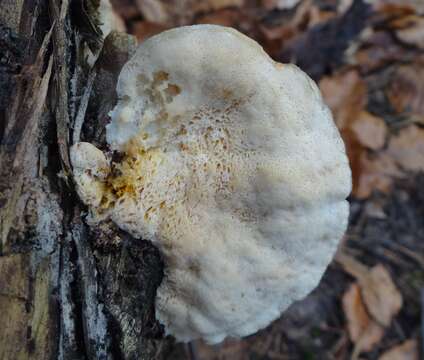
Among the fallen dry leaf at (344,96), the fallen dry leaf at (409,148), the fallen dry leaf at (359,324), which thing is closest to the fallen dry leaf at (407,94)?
the fallen dry leaf at (409,148)

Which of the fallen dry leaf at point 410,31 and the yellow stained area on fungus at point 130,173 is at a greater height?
the yellow stained area on fungus at point 130,173

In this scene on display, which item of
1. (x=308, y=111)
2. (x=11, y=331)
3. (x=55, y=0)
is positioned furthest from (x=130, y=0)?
(x=11, y=331)

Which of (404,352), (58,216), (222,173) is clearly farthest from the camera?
(404,352)

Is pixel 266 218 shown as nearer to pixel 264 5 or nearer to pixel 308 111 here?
pixel 308 111

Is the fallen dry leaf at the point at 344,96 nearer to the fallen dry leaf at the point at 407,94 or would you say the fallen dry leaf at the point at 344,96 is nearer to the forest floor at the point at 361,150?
the forest floor at the point at 361,150

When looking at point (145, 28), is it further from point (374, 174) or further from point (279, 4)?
point (374, 174)

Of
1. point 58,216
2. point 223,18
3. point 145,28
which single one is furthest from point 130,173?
point 223,18

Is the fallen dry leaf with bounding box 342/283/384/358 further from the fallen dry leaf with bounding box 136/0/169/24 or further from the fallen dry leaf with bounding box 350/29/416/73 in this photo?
the fallen dry leaf with bounding box 136/0/169/24
